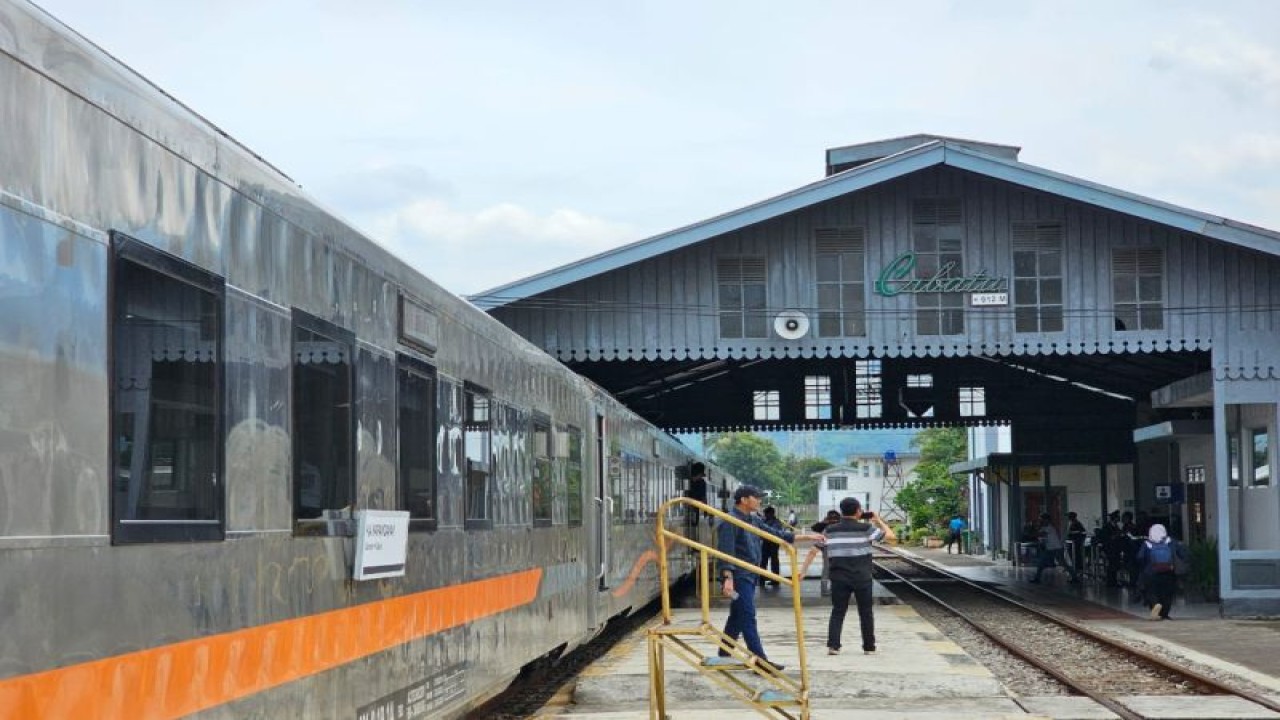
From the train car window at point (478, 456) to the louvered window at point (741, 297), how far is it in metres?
14.4

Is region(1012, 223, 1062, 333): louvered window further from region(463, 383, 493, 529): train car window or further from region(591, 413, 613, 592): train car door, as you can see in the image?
region(463, 383, 493, 529): train car window

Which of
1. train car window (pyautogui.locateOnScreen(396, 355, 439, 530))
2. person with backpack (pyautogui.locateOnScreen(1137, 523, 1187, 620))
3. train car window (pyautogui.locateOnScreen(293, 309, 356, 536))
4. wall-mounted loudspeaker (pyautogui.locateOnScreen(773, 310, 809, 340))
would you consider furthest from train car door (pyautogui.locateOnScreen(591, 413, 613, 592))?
person with backpack (pyautogui.locateOnScreen(1137, 523, 1187, 620))

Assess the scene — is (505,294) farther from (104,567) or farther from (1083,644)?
(104,567)

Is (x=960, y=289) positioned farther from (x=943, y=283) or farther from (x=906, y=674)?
(x=906, y=674)

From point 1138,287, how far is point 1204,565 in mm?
6429

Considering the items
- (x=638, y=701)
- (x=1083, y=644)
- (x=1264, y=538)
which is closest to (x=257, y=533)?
(x=638, y=701)

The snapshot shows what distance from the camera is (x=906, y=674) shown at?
50.5 ft

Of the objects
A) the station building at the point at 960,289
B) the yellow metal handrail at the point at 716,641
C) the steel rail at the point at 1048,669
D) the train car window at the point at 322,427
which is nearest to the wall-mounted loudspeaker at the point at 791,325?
the station building at the point at 960,289

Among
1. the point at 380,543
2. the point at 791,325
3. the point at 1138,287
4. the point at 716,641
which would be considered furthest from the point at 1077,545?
the point at 380,543

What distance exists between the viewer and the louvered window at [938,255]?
25.1 meters

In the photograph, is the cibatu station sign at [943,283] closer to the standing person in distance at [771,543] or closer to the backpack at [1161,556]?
the standing person in distance at [771,543]

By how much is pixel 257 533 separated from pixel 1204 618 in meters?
20.4

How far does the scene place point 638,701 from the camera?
1370 centimetres

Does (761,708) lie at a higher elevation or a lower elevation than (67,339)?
lower
